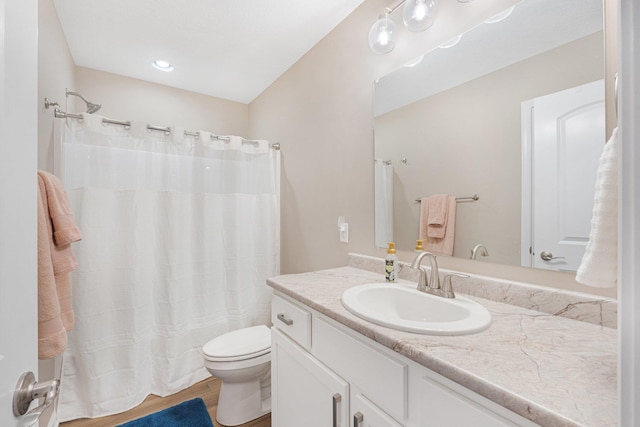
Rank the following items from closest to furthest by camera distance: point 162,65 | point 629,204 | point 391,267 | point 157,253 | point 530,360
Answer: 1. point 629,204
2. point 530,360
3. point 391,267
4. point 157,253
5. point 162,65

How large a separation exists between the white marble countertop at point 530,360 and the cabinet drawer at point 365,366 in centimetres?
6

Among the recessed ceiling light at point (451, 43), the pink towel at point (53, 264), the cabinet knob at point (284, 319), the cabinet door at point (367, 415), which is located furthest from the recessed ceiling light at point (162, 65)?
the cabinet door at point (367, 415)

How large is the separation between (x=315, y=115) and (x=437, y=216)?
1.19 meters

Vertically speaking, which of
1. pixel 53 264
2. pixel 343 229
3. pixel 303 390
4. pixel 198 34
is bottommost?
pixel 303 390

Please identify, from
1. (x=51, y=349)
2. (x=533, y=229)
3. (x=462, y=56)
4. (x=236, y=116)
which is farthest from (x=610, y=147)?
(x=236, y=116)

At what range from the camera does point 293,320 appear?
3.91ft

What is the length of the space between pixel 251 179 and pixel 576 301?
2.07 meters

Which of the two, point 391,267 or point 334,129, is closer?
point 391,267

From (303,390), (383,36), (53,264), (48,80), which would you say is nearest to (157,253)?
(53,264)

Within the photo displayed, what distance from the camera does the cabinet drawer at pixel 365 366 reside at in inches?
29.0

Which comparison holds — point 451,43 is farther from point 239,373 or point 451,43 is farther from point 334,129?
point 239,373

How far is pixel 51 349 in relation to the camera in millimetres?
939

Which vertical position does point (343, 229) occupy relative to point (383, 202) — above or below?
below

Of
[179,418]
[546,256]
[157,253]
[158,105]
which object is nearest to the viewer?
[546,256]
